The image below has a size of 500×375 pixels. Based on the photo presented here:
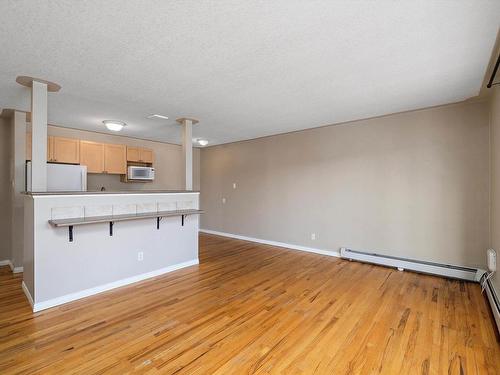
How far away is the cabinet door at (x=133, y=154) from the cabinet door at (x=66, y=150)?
1.00 metres

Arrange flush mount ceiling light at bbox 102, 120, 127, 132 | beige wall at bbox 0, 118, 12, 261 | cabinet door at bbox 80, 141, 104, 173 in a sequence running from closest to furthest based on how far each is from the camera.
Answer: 1. beige wall at bbox 0, 118, 12, 261
2. flush mount ceiling light at bbox 102, 120, 127, 132
3. cabinet door at bbox 80, 141, 104, 173

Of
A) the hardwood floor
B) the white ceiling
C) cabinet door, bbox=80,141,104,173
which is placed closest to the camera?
the white ceiling

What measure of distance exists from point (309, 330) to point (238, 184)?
177 inches

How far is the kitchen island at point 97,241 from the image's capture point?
106 inches

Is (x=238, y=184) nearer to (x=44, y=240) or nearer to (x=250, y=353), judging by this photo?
(x=44, y=240)

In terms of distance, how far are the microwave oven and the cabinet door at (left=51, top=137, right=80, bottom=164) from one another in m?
0.96

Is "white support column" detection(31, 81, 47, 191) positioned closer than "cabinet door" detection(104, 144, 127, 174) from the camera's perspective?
Yes

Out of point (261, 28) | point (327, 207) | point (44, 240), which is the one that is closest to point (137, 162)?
point (44, 240)

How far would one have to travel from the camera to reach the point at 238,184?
646cm

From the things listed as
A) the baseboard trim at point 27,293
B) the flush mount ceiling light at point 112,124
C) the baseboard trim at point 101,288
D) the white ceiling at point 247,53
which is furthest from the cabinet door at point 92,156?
the baseboard trim at point 101,288

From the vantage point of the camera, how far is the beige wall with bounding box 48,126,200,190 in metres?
5.14

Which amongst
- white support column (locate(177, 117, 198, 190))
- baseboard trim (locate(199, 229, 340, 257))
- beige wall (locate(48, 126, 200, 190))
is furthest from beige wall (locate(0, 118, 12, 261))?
baseboard trim (locate(199, 229, 340, 257))

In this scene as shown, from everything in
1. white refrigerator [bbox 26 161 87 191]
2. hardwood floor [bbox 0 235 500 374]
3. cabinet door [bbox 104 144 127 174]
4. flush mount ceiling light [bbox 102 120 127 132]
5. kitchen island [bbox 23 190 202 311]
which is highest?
flush mount ceiling light [bbox 102 120 127 132]

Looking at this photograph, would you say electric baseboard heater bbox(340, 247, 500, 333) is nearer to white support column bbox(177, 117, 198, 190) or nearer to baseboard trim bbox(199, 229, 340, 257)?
baseboard trim bbox(199, 229, 340, 257)
